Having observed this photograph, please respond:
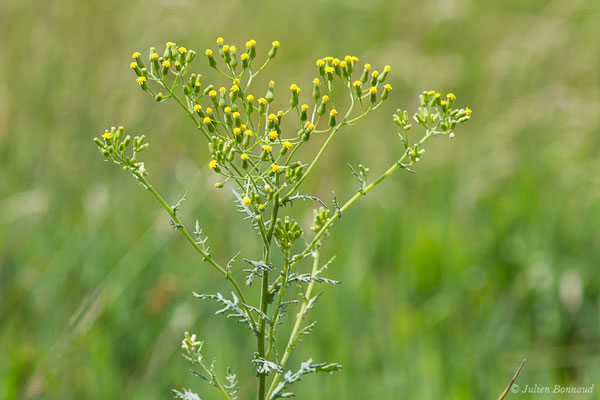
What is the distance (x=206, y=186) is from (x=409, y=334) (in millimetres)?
2178

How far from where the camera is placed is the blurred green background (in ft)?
13.1

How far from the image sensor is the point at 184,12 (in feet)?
25.9

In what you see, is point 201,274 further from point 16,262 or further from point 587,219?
point 587,219

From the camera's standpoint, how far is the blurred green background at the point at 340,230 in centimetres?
398

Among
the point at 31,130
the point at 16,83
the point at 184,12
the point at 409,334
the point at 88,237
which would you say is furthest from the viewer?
the point at 184,12

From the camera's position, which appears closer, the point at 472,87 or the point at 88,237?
the point at 88,237

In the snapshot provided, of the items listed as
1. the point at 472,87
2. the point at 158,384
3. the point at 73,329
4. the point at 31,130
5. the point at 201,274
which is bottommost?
the point at 158,384

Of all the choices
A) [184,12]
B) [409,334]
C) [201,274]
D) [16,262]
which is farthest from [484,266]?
[184,12]

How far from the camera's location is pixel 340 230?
565 cm

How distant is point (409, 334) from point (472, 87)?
490cm

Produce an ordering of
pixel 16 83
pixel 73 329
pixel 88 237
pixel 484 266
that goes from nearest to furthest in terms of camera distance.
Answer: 1. pixel 73 329
2. pixel 88 237
3. pixel 484 266
4. pixel 16 83

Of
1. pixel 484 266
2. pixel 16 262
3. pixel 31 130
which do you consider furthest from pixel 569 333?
pixel 31 130

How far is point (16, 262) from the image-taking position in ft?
14.8

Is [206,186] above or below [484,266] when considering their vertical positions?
above
